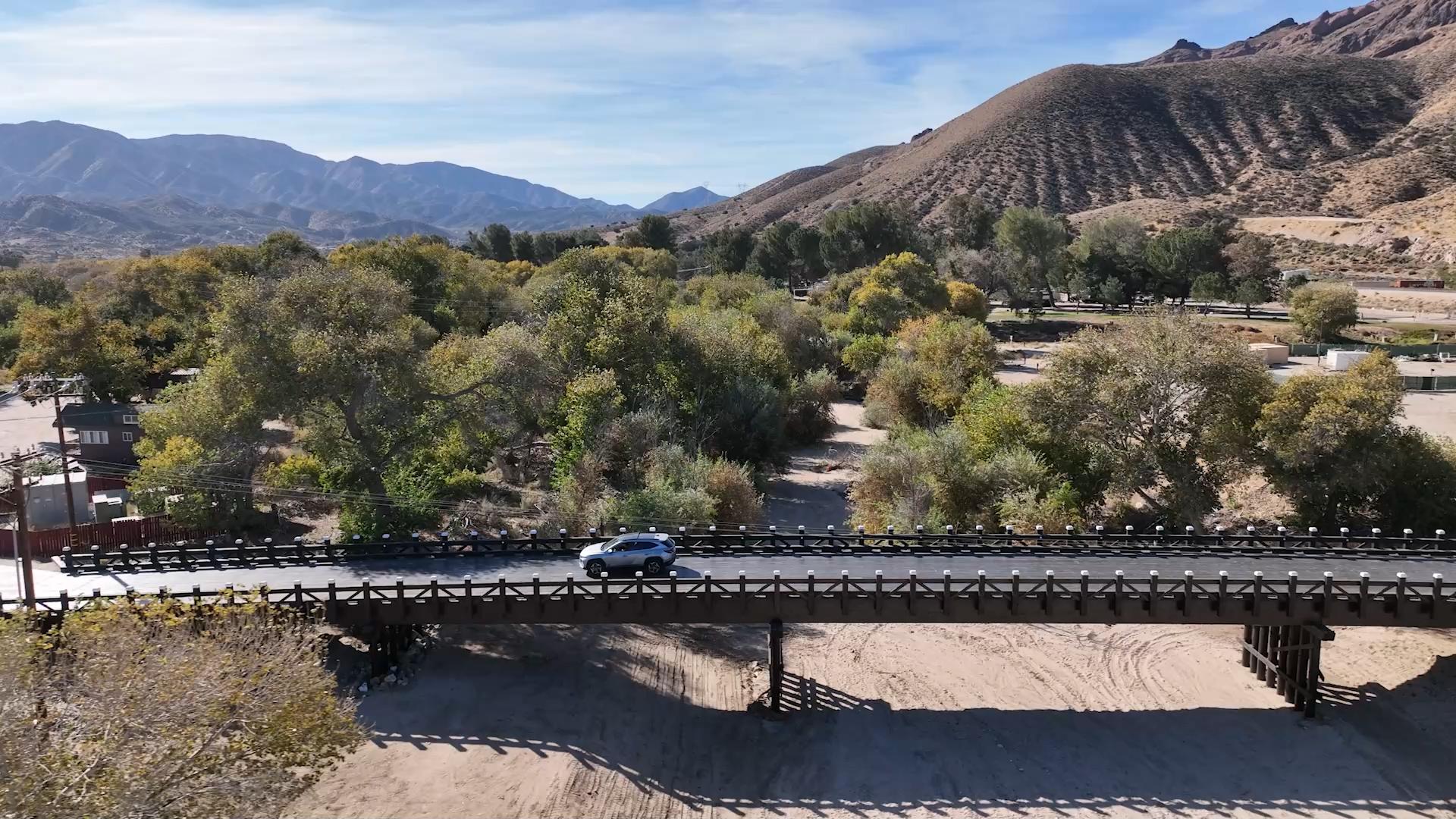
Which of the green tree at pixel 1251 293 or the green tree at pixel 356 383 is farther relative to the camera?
the green tree at pixel 1251 293

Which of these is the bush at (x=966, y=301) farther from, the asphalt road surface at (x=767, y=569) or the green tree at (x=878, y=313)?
A: the asphalt road surface at (x=767, y=569)

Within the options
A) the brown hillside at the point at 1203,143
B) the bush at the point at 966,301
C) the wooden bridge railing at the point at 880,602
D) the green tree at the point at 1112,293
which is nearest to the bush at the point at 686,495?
the wooden bridge railing at the point at 880,602

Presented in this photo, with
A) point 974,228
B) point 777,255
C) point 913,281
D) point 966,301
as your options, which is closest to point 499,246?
point 777,255

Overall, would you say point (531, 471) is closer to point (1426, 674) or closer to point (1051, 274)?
point (1426, 674)

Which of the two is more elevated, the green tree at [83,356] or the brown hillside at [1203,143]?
the brown hillside at [1203,143]

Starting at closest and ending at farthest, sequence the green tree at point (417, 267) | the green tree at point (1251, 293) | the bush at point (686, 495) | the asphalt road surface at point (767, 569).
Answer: the asphalt road surface at point (767, 569) → the bush at point (686, 495) → the green tree at point (417, 267) → the green tree at point (1251, 293)

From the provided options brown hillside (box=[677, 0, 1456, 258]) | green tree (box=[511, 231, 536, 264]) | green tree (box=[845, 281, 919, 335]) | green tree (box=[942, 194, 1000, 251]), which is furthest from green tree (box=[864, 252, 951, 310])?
brown hillside (box=[677, 0, 1456, 258])

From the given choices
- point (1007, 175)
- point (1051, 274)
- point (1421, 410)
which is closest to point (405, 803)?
point (1421, 410)

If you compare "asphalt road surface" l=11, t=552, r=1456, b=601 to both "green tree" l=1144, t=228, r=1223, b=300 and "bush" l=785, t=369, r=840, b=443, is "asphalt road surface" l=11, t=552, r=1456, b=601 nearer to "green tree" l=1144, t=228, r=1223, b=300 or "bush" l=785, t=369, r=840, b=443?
"bush" l=785, t=369, r=840, b=443
